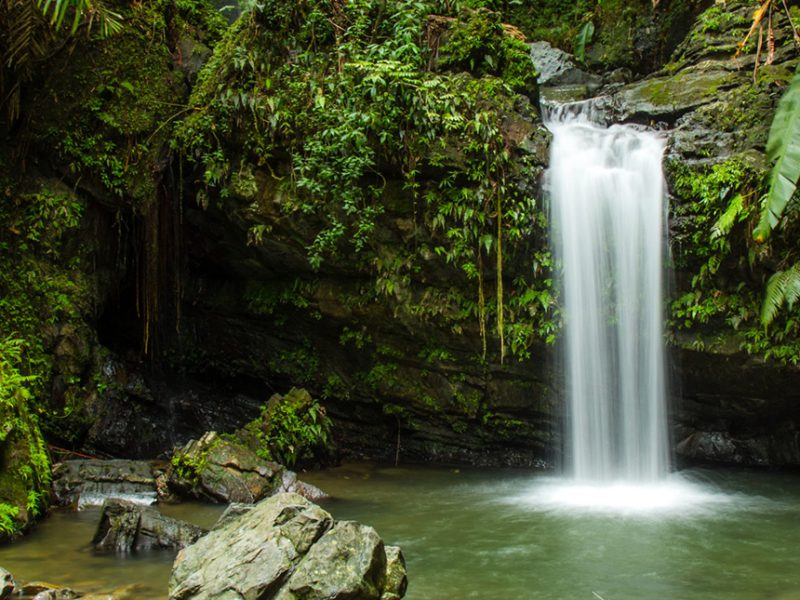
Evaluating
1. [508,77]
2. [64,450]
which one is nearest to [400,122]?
[508,77]

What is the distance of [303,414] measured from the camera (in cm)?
952

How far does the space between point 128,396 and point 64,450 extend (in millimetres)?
1506

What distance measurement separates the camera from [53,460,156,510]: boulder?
7.50 m

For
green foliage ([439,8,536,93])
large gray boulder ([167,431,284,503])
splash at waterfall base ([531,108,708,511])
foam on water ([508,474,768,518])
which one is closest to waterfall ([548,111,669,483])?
splash at waterfall base ([531,108,708,511])

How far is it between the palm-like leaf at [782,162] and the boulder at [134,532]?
6532 millimetres

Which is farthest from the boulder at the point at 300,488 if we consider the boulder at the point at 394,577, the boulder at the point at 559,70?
Result: the boulder at the point at 559,70

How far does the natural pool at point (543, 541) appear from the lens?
5.25m

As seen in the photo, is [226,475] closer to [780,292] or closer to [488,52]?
[780,292]

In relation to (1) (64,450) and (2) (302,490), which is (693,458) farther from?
(1) (64,450)

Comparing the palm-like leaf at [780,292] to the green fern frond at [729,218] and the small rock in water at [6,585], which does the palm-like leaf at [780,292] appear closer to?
the green fern frond at [729,218]

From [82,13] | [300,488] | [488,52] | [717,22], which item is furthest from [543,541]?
[717,22]

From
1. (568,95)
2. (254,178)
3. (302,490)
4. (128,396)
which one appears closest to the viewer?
(302,490)

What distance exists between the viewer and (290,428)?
9273mm

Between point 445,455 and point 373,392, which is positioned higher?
point 373,392
